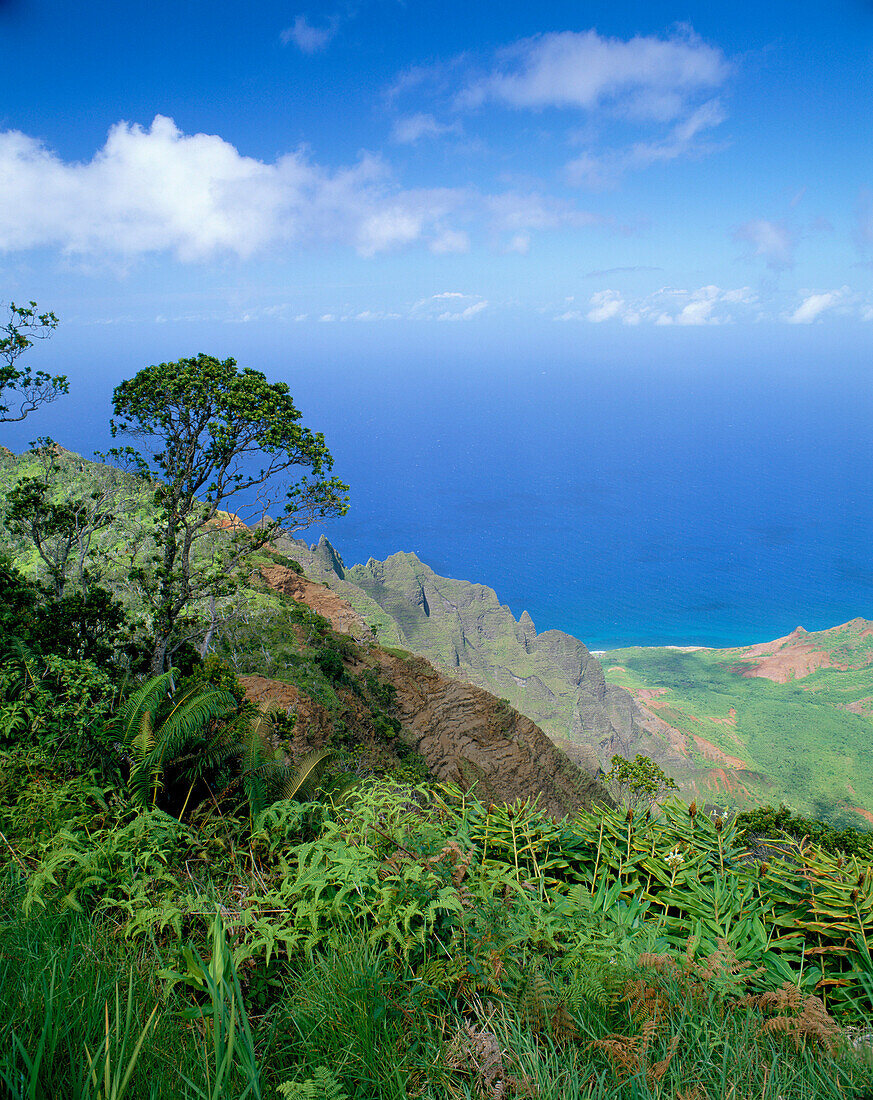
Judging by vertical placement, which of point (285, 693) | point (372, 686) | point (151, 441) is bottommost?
point (372, 686)

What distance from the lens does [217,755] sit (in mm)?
4551

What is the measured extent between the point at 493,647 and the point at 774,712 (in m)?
38.4

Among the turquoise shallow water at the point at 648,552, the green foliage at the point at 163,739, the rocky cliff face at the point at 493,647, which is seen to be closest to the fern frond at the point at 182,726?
the green foliage at the point at 163,739

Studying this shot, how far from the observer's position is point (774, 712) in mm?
76312

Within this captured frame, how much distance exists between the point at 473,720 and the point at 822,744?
67.9m

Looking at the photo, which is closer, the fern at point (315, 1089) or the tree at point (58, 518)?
the fern at point (315, 1089)

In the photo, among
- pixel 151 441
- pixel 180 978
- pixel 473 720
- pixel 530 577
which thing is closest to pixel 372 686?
pixel 473 720

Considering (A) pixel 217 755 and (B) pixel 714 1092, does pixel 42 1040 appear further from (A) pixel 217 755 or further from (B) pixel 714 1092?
(A) pixel 217 755

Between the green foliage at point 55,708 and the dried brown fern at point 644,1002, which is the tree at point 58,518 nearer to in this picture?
the green foliage at point 55,708

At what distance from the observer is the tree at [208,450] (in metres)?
11.0

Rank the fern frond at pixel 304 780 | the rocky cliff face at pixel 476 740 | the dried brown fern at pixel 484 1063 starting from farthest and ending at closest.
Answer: the rocky cliff face at pixel 476 740
the fern frond at pixel 304 780
the dried brown fern at pixel 484 1063

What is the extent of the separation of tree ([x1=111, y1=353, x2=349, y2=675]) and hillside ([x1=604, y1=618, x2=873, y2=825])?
49648 mm

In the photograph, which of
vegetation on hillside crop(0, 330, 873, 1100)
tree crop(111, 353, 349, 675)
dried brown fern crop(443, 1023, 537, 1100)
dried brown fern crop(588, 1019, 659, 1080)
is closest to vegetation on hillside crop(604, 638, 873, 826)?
tree crop(111, 353, 349, 675)

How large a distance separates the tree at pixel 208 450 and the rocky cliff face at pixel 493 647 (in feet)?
139
